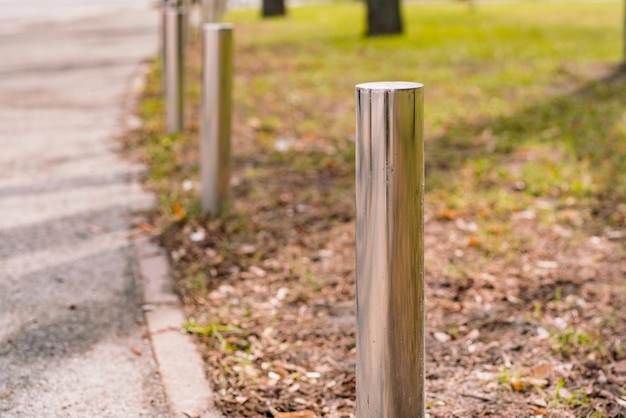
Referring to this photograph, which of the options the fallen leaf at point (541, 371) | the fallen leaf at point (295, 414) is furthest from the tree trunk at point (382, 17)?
the fallen leaf at point (295, 414)

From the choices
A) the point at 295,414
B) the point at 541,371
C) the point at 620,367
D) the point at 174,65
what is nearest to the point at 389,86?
the point at 295,414

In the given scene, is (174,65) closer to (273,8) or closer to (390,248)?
(390,248)

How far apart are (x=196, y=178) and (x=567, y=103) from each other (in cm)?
396

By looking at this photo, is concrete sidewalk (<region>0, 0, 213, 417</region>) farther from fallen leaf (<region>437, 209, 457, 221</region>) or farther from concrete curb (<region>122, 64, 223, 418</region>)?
fallen leaf (<region>437, 209, 457, 221</region>)

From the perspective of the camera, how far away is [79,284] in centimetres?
409

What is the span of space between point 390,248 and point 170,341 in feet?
4.38

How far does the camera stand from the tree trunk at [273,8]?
21.8 meters

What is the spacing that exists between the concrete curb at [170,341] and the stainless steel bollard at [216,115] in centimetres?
44

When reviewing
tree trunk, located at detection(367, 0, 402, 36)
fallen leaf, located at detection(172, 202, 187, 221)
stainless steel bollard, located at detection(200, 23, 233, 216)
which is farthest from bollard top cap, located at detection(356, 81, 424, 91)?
tree trunk, located at detection(367, 0, 402, 36)

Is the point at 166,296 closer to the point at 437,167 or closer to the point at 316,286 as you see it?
the point at 316,286

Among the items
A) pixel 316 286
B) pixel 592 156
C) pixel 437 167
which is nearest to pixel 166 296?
pixel 316 286

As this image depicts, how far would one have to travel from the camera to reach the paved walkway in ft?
10.2

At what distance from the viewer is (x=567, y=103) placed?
27.3 feet

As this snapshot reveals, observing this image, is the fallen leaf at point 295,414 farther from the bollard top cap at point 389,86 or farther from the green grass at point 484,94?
the green grass at point 484,94
